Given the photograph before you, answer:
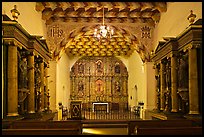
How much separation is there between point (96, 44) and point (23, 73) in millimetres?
11553

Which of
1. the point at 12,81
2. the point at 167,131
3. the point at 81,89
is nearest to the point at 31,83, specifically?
the point at 12,81

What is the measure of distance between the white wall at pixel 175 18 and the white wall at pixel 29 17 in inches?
Result: 193

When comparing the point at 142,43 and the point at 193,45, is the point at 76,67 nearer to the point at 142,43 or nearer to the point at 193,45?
the point at 142,43

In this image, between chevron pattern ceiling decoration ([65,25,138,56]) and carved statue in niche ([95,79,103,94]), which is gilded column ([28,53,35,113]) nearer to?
chevron pattern ceiling decoration ([65,25,138,56])

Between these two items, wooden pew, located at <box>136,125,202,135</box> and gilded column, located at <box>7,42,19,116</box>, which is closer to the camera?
wooden pew, located at <box>136,125,202,135</box>

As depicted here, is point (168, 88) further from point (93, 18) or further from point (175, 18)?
point (93, 18)

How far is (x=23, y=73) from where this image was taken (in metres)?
7.98

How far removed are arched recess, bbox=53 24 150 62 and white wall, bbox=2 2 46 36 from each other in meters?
1.60

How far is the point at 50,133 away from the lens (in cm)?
552

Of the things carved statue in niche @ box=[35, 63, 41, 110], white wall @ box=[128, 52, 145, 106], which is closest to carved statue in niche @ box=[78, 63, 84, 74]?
white wall @ box=[128, 52, 145, 106]

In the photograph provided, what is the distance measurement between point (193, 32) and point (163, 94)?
131 inches

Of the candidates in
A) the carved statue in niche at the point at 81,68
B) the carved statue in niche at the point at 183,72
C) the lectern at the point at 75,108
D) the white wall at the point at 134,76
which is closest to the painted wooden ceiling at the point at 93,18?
the lectern at the point at 75,108

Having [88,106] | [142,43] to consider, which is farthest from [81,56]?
[142,43]

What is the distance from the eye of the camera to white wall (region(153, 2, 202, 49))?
9.45 metres
